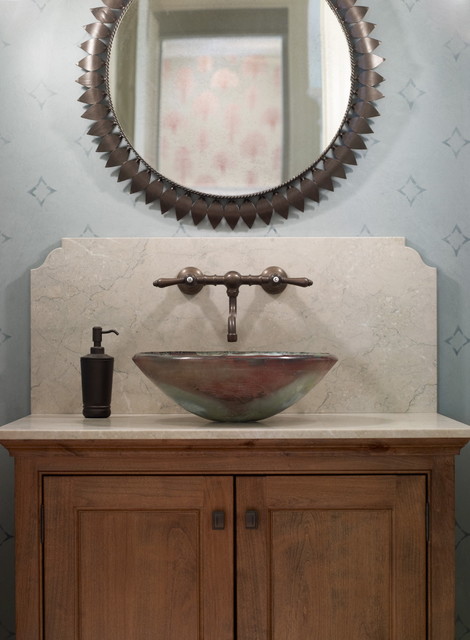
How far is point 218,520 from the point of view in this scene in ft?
4.86

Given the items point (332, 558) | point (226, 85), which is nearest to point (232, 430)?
point (332, 558)

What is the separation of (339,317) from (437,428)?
0.53 metres

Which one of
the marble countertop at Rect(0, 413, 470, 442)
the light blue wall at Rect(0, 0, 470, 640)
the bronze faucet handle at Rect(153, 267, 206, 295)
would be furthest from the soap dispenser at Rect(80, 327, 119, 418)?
the light blue wall at Rect(0, 0, 470, 640)

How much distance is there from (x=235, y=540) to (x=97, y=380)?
0.50 metres

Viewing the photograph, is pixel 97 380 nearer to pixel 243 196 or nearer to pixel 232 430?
pixel 232 430

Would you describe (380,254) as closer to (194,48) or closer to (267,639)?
(194,48)

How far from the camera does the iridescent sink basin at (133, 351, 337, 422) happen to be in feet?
4.92

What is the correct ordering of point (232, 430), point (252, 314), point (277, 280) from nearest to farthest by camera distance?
point (232, 430) < point (277, 280) < point (252, 314)

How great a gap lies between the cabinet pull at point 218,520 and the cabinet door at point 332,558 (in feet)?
0.11

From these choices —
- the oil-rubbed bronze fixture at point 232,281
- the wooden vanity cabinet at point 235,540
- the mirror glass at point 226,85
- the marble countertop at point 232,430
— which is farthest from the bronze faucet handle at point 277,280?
the wooden vanity cabinet at point 235,540

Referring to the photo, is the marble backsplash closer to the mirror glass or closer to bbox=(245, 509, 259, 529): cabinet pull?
the mirror glass

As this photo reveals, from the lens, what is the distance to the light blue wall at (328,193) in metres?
1.98

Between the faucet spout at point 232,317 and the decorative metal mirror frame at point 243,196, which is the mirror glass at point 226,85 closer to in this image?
the decorative metal mirror frame at point 243,196

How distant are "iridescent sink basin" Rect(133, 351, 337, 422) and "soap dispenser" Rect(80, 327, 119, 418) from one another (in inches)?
6.8
